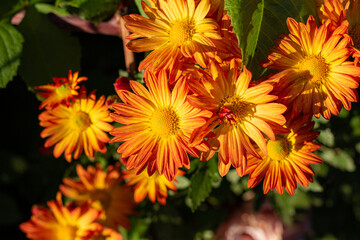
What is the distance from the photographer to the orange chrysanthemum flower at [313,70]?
30.7 inches

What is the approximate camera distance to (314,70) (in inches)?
32.9

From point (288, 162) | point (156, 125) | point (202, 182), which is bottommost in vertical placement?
point (202, 182)

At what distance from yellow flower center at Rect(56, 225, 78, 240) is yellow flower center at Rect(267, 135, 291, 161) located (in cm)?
74

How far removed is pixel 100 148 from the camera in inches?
40.7

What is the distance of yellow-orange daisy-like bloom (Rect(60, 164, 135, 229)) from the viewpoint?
1.27 meters

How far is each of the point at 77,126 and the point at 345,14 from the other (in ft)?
2.54

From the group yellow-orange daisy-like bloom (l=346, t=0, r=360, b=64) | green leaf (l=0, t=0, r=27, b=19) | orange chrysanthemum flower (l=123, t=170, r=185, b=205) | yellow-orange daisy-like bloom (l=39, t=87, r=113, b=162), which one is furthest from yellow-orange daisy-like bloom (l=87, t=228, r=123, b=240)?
yellow-orange daisy-like bloom (l=346, t=0, r=360, b=64)

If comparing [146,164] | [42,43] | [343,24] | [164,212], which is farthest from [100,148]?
[343,24]

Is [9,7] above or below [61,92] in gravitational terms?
above

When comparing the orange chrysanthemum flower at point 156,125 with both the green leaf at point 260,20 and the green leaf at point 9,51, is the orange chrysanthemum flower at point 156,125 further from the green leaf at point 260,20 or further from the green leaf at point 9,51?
the green leaf at point 9,51

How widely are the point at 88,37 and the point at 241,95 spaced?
40.7 inches

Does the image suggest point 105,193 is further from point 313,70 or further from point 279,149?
point 313,70

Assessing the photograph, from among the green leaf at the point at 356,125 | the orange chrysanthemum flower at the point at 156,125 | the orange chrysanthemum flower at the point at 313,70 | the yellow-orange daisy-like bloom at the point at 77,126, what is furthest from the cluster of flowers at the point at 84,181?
the green leaf at the point at 356,125

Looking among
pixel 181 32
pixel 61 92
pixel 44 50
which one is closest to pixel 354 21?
pixel 181 32
